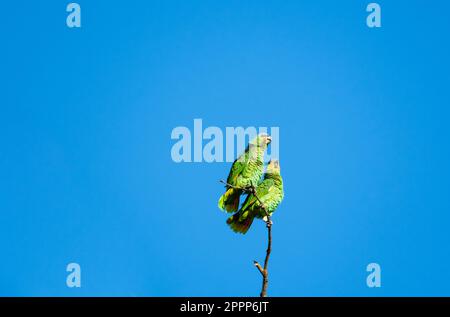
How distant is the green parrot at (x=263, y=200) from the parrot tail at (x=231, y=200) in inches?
10.3

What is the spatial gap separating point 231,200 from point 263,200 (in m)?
0.62

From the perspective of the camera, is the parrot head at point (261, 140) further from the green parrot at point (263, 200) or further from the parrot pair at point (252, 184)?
the green parrot at point (263, 200)

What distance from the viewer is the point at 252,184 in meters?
12.0

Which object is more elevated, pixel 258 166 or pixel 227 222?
pixel 258 166

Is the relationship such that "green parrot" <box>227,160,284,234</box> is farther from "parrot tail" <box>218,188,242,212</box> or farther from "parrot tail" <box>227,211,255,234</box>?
Answer: "parrot tail" <box>218,188,242,212</box>

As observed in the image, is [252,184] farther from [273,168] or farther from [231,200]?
[273,168]

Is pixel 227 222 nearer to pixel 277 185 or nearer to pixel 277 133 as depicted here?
pixel 277 185

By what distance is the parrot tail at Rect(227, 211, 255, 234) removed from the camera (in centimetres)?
1247

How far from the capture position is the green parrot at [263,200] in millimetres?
12398

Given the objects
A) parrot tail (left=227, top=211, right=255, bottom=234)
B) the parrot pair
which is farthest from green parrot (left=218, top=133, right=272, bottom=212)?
parrot tail (left=227, top=211, right=255, bottom=234)
